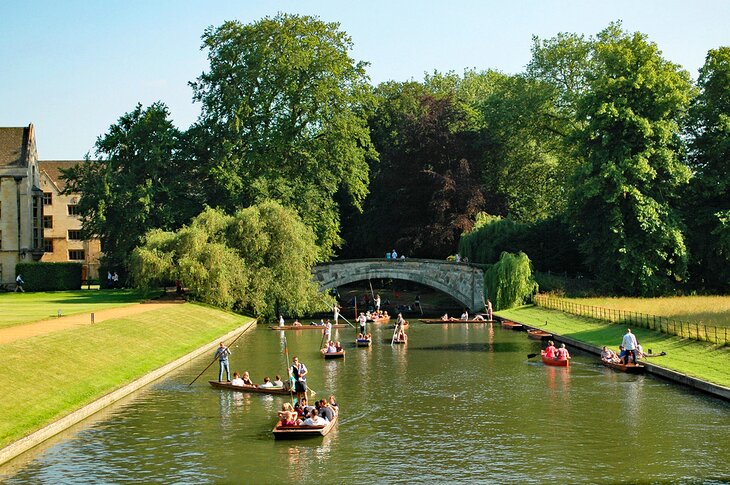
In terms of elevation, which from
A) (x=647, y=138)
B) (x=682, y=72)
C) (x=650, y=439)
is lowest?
(x=650, y=439)

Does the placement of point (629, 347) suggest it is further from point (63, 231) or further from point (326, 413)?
point (63, 231)

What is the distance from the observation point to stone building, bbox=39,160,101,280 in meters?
127

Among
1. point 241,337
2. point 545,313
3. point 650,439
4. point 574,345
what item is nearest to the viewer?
point 650,439

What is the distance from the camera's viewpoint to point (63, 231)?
12825 cm

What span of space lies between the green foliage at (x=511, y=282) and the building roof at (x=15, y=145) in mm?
56618

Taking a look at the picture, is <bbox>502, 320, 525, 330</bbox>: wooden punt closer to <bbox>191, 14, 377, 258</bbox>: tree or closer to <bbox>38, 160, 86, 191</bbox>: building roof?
<bbox>191, 14, 377, 258</bbox>: tree

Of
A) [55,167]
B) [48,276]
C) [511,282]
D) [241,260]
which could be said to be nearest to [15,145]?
[48,276]

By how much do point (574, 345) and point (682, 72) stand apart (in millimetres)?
36714

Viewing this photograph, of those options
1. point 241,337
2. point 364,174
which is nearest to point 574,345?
point 241,337

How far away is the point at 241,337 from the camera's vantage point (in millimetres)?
66125

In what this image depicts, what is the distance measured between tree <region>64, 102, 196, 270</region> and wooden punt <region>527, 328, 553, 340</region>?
3789 centimetres

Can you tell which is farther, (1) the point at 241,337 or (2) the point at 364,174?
(2) the point at 364,174

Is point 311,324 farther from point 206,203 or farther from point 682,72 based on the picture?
point 682,72

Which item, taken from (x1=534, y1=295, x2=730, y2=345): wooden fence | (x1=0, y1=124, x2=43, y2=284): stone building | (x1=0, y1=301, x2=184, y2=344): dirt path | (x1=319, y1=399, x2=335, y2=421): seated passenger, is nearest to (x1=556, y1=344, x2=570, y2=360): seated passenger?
(x1=534, y1=295, x2=730, y2=345): wooden fence
